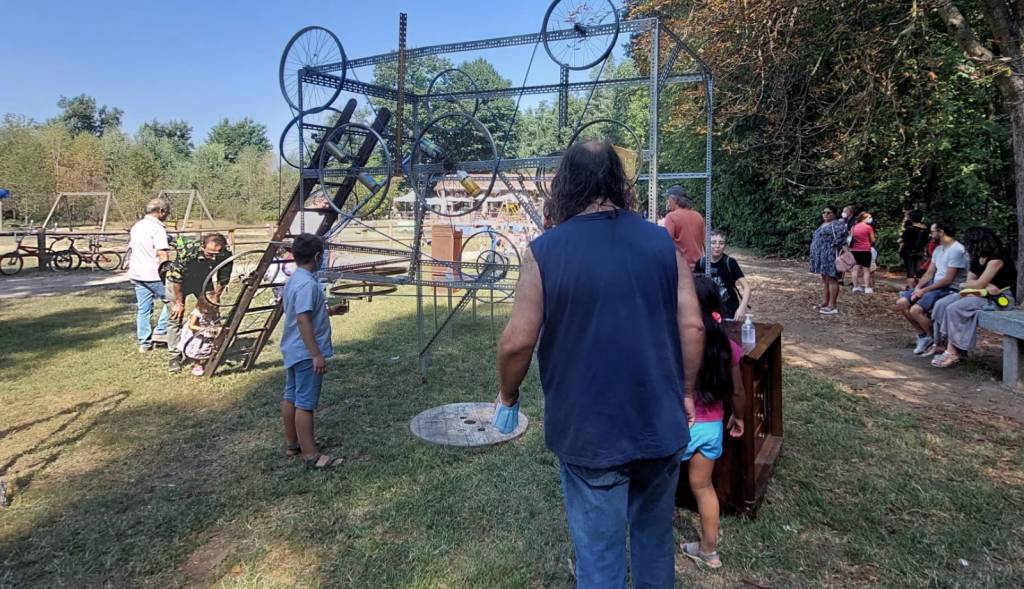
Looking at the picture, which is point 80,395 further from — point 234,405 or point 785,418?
point 785,418

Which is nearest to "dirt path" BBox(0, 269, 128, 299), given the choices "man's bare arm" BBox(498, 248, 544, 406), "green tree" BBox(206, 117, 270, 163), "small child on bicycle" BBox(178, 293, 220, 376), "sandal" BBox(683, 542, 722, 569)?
"small child on bicycle" BBox(178, 293, 220, 376)

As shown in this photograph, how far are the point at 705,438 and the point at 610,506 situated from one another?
1.02 meters

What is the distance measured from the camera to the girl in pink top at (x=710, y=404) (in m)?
2.49

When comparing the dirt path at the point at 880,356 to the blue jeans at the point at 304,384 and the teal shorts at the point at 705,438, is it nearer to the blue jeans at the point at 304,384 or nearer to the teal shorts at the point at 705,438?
the teal shorts at the point at 705,438

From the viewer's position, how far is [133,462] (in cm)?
390


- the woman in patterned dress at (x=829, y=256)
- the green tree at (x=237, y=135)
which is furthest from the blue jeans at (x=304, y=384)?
the green tree at (x=237, y=135)

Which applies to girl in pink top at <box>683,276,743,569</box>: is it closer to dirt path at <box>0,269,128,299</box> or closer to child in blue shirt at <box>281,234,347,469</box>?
child in blue shirt at <box>281,234,347,469</box>

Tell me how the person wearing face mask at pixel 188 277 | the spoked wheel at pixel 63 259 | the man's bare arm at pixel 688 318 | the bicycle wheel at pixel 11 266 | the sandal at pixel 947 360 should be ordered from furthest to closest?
the spoked wheel at pixel 63 259
the bicycle wheel at pixel 11 266
the person wearing face mask at pixel 188 277
the sandal at pixel 947 360
the man's bare arm at pixel 688 318

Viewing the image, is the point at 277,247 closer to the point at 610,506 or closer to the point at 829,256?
the point at 610,506

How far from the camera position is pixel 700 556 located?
2676mm

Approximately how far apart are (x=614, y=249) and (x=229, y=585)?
2234 mm

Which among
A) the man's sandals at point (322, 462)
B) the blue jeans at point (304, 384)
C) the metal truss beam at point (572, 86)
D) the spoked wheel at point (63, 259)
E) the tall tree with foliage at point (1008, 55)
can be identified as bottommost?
the man's sandals at point (322, 462)

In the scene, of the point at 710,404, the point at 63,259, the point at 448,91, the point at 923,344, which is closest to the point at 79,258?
the point at 63,259

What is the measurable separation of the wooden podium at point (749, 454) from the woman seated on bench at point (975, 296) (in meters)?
3.21
